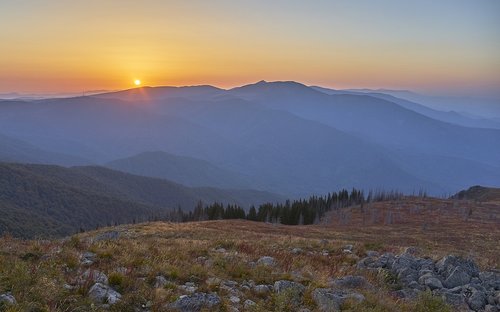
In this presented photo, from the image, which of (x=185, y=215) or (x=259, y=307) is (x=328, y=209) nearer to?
(x=185, y=215)

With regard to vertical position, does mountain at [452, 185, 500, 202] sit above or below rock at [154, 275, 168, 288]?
below

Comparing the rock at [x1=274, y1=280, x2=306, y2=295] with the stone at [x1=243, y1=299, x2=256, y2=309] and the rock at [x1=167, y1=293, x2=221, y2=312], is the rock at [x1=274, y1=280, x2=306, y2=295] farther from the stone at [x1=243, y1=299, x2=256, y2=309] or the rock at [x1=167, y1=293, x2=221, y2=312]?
the rock at [x1=167, y1=293, x2=221, y2=312]

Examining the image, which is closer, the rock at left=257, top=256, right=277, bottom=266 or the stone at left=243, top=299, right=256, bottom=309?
the stone at left=243, top=299, right=256, bottom=309

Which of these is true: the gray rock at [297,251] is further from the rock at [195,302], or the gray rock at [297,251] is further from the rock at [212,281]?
the rock at [195,302]

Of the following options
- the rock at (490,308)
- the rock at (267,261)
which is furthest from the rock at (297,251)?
the rock at (490,308)

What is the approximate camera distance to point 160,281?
29.6ft

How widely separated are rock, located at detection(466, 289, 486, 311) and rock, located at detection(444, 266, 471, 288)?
3.10 feet

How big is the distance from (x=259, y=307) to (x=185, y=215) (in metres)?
102

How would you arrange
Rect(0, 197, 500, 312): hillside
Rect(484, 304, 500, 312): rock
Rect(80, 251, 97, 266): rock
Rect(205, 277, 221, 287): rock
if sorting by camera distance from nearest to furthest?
Rect(0, 197, 500, 312): hillside → Rect(205, 277, 221, 287): rock → Rect(80, 251, 97, 266): rock → Rect(484, 304, 500, 312): rock

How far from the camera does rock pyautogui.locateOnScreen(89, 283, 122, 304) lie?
24.3ft

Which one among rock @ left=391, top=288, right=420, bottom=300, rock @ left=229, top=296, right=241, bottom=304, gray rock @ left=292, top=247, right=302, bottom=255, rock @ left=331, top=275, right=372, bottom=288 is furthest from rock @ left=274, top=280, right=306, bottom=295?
gray rock @ left=292, top=247, right=302, bottom=255

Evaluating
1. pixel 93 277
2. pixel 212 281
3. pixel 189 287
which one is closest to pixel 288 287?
pixel 212 281

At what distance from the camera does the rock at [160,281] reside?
28.7 ft

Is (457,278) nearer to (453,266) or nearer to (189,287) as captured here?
(453,266)
